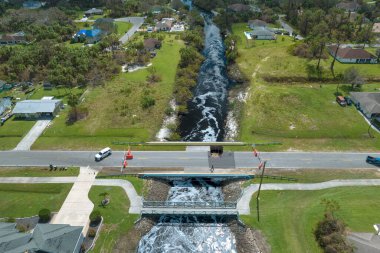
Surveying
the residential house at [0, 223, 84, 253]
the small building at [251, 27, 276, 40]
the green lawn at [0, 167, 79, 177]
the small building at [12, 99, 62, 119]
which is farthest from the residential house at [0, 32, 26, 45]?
the residential house at [0, 223, 84, 253]

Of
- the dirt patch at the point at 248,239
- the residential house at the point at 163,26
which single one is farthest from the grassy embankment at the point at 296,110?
the residential house at the point at 163,26

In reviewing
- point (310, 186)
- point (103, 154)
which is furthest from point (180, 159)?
point (310, 186)

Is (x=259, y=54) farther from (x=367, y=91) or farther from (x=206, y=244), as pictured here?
(x=206, y=244)

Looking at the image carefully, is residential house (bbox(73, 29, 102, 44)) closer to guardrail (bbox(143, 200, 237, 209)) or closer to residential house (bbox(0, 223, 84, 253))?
guardrail (bbox(143, 200, 237, 209))

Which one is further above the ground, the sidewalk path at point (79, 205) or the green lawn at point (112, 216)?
the sidewalk path at point (79, 205)

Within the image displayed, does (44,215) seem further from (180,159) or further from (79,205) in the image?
(180,159)

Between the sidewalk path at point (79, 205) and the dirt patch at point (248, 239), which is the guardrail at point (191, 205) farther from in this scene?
the sidewalk path at point (79, 205)
